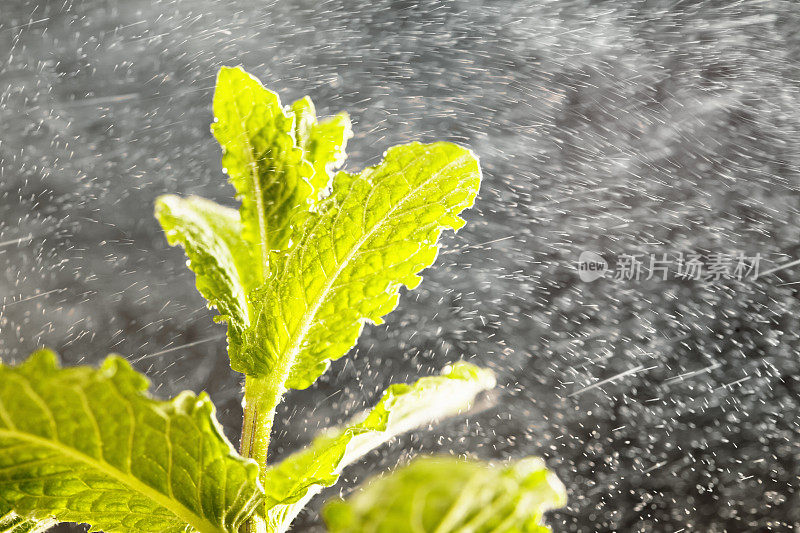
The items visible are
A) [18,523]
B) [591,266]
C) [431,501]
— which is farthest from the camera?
[591,266]

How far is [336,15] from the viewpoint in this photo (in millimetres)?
972

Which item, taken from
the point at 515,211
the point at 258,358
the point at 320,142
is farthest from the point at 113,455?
the point at 515,211

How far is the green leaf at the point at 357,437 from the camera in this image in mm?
307

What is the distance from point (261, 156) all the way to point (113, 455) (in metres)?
0.17

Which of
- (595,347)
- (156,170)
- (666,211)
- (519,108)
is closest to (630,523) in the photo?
(595,347)

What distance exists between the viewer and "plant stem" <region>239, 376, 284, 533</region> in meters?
0.33

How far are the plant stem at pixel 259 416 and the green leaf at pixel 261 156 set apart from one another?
0.24 ft

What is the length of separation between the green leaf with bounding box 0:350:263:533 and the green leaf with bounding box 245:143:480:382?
8 centimetres

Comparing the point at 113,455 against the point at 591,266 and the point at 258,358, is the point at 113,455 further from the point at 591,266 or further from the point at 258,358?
the point at 591,266

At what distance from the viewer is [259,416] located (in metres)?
0.34

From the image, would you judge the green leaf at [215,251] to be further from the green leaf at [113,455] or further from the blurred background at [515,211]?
the blurred background at [515,211]

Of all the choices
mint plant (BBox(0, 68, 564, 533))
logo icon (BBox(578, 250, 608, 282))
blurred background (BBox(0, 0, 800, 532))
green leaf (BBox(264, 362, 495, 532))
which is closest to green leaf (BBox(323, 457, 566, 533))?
mint plant (BBox(0, 68, 564, 533))

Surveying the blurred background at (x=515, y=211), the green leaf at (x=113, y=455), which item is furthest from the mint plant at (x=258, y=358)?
the blurred background at (x=515, y=211)

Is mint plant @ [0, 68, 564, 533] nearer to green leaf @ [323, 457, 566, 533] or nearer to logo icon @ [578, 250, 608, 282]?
green leaf @ [323, 457, 566, 533]
